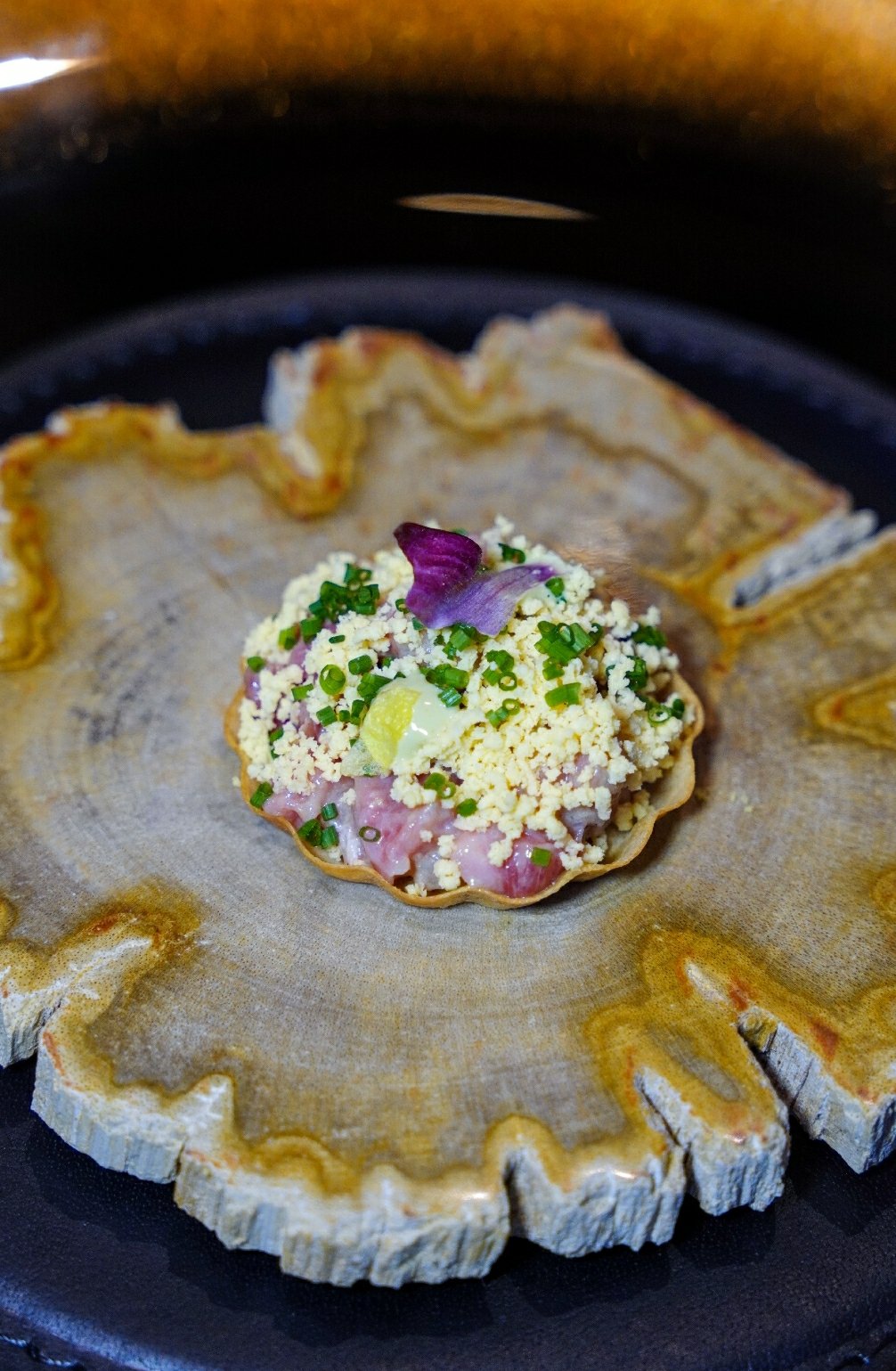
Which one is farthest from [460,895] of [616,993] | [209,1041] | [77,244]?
[77,244]

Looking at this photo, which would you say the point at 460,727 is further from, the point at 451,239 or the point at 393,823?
the point at 451,239

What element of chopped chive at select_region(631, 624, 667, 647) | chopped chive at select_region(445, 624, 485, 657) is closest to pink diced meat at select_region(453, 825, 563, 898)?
chopped chive at select_region(445, 624, 485, 657)

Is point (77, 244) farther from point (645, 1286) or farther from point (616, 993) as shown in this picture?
point (645, 1286)

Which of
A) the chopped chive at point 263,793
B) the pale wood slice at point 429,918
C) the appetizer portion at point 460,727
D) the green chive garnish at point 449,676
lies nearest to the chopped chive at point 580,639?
the appetizer portion at point 460,727

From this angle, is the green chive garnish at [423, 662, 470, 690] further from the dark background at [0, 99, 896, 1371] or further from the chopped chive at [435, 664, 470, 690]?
the dark background at [0, 99, 896, 1371]

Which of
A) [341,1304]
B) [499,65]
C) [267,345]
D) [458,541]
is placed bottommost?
[341,1304]

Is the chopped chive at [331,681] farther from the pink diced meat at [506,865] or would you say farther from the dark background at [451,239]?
the dark background at [451,239]

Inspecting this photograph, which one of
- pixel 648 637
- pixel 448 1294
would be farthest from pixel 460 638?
pixel 448 1294
